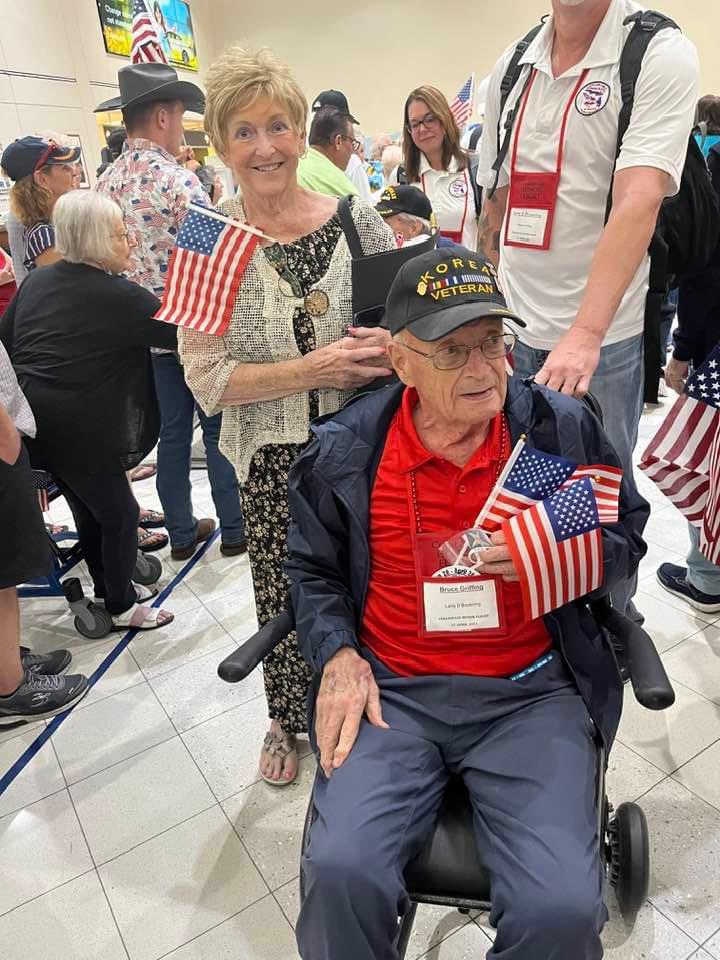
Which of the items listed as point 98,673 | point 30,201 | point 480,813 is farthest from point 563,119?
point 30,201

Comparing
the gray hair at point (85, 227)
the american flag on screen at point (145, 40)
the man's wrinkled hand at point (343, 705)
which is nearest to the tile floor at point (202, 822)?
the man's wrinkled hand at point (343, 705)

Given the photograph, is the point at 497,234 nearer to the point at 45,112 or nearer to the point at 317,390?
the point at 317,390

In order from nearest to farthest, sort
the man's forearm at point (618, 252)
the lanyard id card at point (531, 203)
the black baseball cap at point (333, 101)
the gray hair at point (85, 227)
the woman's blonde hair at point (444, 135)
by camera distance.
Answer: the man's forearm at point (618, 252) → the lanyard id card at point (531, 203) → the gray hair at point (85, 227) → the black baseball cap at point (333, 101) → the woman's blonde hair at point (444, 135)

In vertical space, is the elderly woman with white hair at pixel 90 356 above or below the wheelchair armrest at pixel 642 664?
above

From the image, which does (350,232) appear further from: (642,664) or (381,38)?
(381,38)

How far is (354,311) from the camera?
5.34 feet

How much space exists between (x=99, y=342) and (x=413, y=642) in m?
1.71

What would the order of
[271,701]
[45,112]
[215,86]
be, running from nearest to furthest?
[215,86] < [271,701] < [45,112]

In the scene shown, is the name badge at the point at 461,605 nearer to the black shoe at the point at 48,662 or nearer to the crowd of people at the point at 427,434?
the crowd of people at the point at 427,434

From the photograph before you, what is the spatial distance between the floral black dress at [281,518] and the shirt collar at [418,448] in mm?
339

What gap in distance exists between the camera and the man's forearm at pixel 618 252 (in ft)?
4.96

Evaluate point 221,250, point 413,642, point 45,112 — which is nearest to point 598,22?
point 221,250

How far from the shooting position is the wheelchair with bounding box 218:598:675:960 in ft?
3.73

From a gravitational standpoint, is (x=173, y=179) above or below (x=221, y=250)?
above
